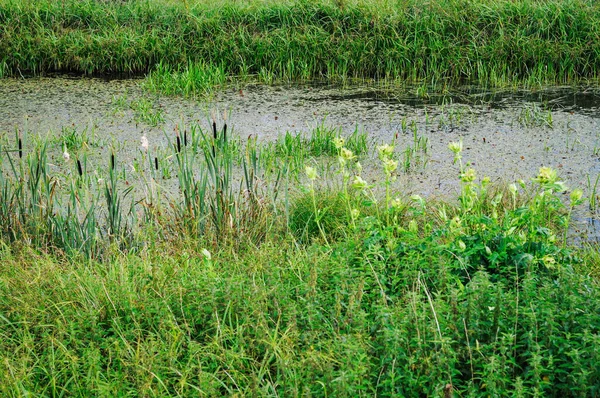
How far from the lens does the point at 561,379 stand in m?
1.86

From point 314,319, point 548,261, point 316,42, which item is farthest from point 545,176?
point 316,42

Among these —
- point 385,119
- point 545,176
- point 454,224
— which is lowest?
point 385,119

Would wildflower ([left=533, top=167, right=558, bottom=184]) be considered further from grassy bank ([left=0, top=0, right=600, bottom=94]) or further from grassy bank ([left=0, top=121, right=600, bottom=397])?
grassy bank ([left=0, top=0, right=600, bottom=94])

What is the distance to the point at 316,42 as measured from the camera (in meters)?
7.43

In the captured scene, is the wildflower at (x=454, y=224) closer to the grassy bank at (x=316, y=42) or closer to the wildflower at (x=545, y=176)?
the wildflower at (x=545, y=176)

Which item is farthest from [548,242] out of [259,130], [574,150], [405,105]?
[405,105]

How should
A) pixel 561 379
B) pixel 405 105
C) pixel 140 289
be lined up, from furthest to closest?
1. pixel 405 105
2. pixel 140 289
3. pixel 561 379

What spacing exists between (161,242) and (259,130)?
8.12 ft

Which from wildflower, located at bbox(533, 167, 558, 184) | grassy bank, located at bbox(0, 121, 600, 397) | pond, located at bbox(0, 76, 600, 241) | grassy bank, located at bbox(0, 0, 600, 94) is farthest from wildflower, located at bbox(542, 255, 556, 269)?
grassy bank, located at bbox(0, 0, 600, 94)

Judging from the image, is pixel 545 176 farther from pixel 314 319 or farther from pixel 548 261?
pixel 314 319

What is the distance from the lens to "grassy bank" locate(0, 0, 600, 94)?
711 cm

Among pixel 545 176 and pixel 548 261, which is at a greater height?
pixel 545 176

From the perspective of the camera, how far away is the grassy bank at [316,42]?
7.11 meters

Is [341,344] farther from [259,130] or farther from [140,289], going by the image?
[259,130]
